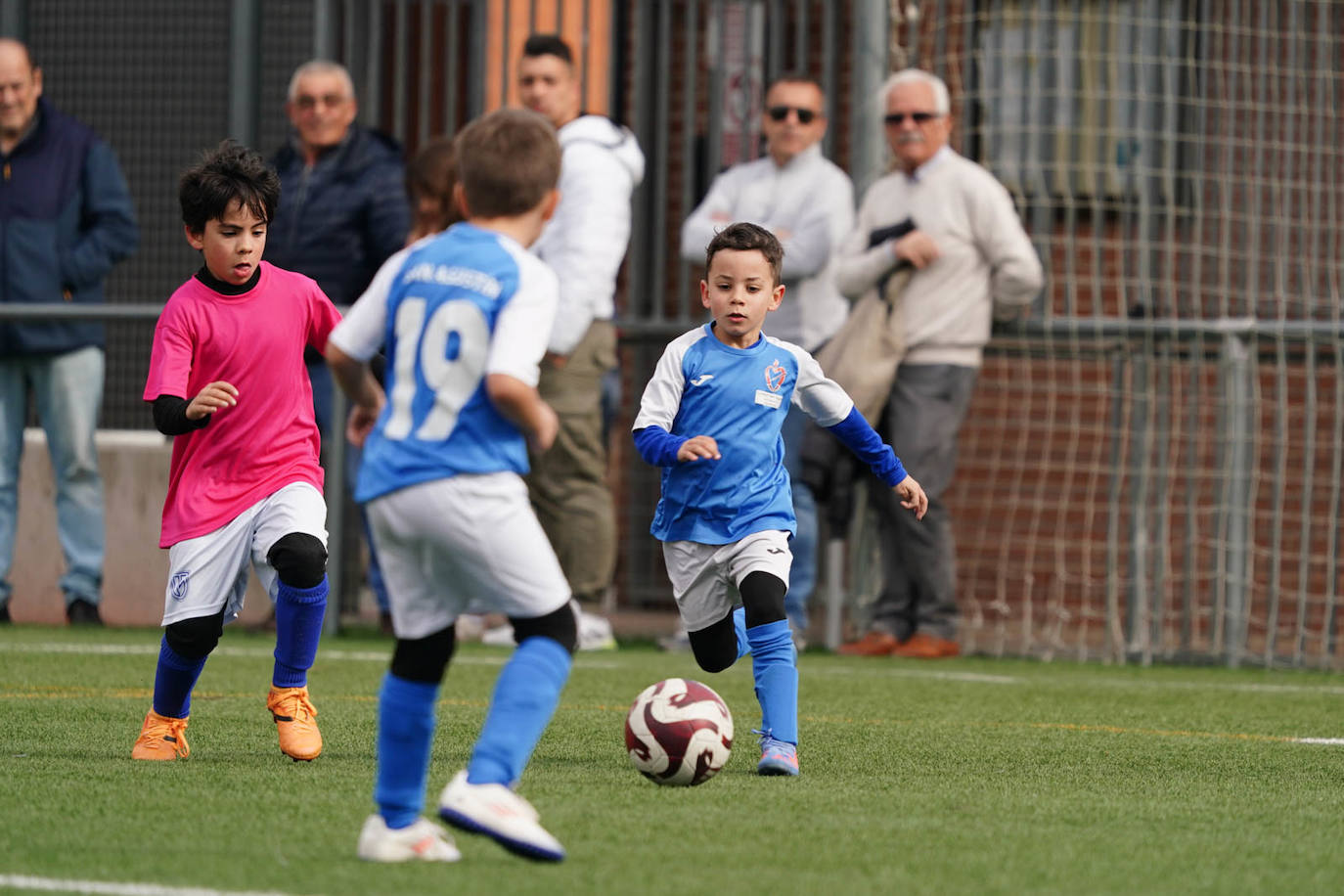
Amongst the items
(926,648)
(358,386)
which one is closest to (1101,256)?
(926,648)

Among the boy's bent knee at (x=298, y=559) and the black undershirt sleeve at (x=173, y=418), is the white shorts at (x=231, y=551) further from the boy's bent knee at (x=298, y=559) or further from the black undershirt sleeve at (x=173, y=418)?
the black undershirt sleeve at (x=173, y=418)

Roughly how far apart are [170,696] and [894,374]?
4377 mm

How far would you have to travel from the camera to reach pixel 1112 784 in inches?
196

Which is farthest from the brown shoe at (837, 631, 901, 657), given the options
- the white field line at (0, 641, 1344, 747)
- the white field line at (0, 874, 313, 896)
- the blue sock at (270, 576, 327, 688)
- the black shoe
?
the white field line at (0, 874, 313, 896)

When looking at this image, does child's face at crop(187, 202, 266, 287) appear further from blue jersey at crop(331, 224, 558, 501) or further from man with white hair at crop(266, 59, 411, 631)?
man with white hair at crop(266, 59, 411, 631)

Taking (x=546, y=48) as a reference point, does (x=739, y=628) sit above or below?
below

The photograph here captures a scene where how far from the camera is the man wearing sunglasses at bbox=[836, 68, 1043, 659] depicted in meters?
8.78

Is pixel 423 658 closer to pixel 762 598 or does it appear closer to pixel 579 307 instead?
pixel 762 598

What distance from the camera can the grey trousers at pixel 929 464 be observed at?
347 inches

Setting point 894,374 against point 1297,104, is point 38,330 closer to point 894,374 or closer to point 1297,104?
point 894,374

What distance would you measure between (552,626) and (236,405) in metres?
1.82

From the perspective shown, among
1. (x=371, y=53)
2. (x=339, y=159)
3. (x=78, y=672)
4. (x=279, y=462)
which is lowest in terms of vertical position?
(x=78, y=672)

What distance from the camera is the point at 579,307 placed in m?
8.41

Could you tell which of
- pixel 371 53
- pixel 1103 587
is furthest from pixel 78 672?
pixel 1103 587
